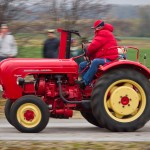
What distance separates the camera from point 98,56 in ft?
30.8

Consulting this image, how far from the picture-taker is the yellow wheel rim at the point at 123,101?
9.27 m

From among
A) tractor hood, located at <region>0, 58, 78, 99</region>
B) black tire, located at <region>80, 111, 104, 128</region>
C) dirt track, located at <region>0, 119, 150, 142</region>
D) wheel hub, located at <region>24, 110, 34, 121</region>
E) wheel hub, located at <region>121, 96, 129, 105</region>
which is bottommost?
dirt track, located at <region>0, 119, 150, 142</region>

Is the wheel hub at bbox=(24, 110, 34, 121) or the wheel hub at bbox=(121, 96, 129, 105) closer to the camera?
the wheel hub at bbox=(24, 110, 34, 121)

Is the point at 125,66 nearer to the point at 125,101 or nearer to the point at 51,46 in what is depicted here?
the point at 125,101

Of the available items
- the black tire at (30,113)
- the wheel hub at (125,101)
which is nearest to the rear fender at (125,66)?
the wheel hub at (125,101)

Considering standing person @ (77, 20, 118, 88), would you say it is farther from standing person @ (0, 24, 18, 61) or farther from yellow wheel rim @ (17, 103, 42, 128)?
standing person @ (0, 24, 18, 61)

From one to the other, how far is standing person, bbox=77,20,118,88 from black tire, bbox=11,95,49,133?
85 centimetres

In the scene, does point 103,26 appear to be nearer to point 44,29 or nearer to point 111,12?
point 44,29

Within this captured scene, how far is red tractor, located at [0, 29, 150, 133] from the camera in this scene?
9102 mm

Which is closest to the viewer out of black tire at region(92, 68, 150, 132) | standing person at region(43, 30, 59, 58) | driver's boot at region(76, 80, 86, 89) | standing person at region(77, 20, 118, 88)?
black tire at region(92, 68, 150, 132)

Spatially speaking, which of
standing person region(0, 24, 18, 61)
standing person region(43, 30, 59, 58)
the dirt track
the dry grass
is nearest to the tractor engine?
the dirt track

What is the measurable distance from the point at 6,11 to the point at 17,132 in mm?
6996

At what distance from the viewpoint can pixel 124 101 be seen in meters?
9.30

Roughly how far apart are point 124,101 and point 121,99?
0.06 meters
